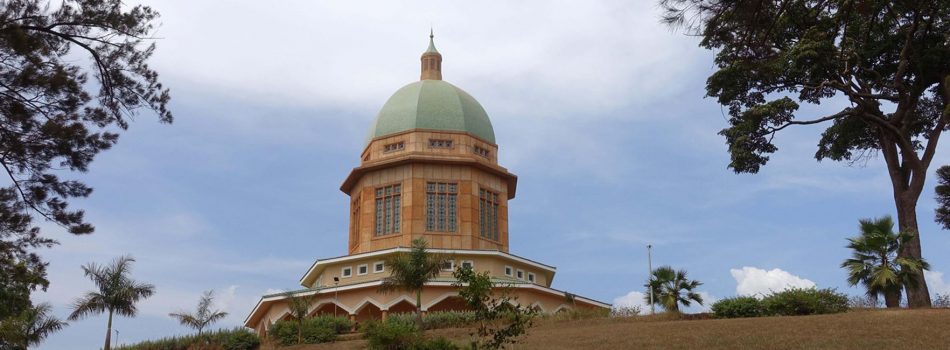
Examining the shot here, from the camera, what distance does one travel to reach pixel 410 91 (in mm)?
58688

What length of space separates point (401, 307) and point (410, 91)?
51.1 ft

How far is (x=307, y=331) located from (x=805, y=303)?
2142 cm

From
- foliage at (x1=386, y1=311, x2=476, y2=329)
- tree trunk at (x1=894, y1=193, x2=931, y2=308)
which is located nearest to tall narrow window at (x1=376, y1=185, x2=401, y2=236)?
foliage at (x1=386, y1=311, x2=476, y2=329)

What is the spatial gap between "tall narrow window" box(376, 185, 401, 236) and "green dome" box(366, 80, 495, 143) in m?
3.87

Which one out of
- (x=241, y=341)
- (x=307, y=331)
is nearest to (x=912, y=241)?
(x=307, y=331)

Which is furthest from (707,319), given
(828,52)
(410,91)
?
(410,91)

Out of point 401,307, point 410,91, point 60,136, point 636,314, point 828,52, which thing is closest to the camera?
point 60,136

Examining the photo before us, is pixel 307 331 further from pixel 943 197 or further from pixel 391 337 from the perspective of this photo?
pixel 943 197

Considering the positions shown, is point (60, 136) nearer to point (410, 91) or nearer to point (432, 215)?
point (432, 215)

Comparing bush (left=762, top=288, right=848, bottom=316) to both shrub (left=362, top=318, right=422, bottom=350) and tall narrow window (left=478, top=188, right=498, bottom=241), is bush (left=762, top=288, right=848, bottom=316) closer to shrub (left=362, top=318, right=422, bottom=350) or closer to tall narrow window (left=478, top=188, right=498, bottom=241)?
shrub (left=362, top=318, right=422, bottom=350)

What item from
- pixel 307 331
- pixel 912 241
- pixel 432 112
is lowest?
pixel 307 331

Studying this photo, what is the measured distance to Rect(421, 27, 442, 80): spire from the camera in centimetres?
6103

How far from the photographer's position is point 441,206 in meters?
54.4

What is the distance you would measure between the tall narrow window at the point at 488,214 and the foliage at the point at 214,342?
17.3 meters
